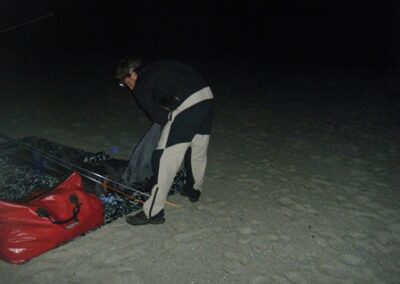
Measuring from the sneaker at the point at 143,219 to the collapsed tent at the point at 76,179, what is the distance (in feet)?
0.65

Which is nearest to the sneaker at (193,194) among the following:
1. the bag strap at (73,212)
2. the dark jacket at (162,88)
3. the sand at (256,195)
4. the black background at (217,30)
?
the sand at (256,195)

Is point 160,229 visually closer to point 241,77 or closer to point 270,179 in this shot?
point 270,179

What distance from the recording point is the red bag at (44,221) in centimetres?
289

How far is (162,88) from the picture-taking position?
326 centimetres

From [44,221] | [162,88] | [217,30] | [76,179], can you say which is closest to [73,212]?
[44,221]

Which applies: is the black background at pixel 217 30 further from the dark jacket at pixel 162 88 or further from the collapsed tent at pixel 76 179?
the dark jacket at pixel 162 88

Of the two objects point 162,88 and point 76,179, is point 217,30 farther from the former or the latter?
point 76,179

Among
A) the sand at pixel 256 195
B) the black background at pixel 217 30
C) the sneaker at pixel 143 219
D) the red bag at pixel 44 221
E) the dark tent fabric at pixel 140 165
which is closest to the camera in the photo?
the red bag at pixel 44 221

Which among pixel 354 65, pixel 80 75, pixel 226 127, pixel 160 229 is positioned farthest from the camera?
pixel 354 65

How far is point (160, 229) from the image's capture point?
Result: 142 inches

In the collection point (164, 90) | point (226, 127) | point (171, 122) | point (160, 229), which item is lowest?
point (160, 229)

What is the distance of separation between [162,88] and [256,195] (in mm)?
1812

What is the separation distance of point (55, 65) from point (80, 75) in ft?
5.61

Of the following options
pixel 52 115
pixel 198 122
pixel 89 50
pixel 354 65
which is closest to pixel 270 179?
pixel 198 122
